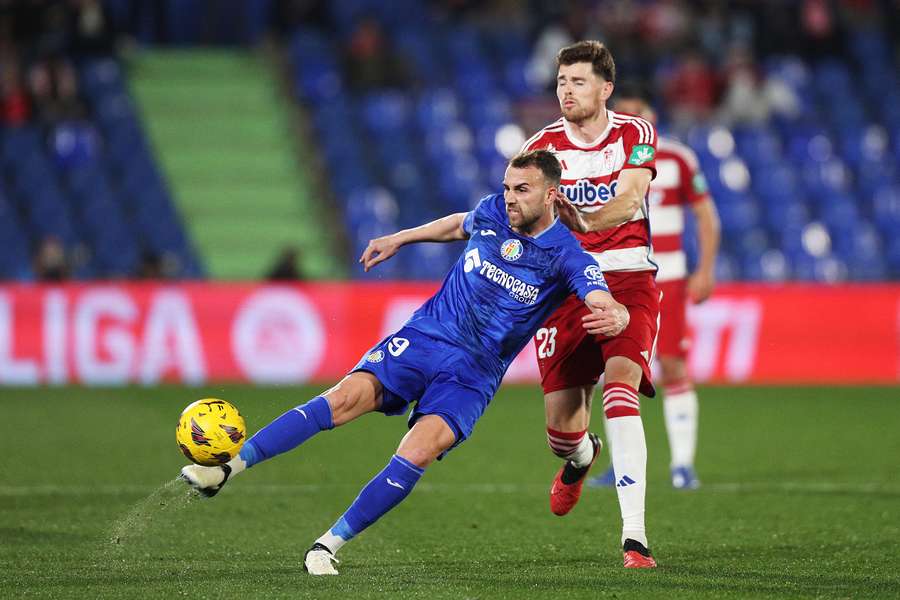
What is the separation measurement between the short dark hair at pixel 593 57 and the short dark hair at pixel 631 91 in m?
1.78

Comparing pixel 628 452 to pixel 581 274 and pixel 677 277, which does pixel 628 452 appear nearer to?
pixel 581 274

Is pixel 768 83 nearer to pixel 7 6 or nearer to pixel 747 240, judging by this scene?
pixel 747 240

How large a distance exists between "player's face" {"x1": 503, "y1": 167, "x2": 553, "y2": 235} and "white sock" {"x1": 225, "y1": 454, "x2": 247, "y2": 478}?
62.3 inches

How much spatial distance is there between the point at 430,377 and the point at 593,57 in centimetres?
171

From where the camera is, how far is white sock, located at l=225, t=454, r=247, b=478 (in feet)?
20.2

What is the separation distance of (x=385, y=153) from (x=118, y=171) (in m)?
3.60

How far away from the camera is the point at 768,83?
22.2 meters

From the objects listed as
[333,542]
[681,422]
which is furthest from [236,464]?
[681,422]

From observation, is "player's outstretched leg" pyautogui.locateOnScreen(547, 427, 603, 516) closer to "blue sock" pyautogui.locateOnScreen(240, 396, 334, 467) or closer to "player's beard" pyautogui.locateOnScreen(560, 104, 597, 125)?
"blue sock" pyautogui.locateOnScreen(240, 396, 334, 467)

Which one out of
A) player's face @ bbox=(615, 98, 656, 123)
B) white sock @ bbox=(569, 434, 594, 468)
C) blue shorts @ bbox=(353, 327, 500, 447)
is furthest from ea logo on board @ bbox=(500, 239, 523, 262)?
player's face @ bbox=(615, 98, 656, 123)

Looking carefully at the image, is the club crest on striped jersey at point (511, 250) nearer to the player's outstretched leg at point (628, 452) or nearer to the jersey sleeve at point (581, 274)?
the jersey sleeve at point (581, 274)

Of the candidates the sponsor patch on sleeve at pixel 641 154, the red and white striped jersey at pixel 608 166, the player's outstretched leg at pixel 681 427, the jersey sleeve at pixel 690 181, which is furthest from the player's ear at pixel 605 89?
the player's outstretched leg at pixel 681 427

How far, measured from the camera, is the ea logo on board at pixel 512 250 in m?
6.60

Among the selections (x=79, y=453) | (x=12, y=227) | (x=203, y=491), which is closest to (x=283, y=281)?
(x=12, y=227)
